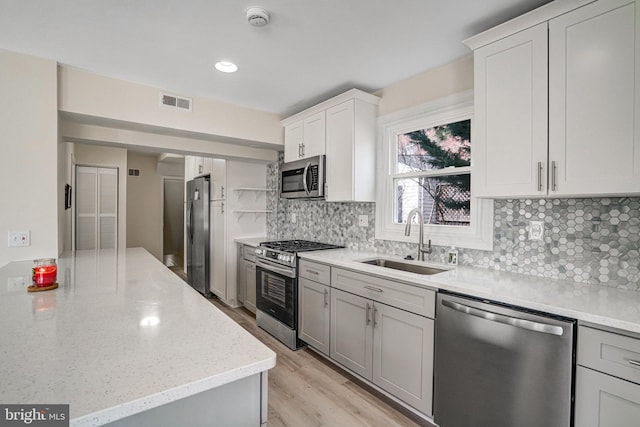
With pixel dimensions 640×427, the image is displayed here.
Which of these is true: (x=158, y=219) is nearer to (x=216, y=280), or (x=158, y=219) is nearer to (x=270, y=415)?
(x=216, y=280)

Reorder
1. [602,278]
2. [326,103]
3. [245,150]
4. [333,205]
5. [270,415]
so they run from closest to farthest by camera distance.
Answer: [602,278], [270,415], [326,103], [333,205], [245,150]

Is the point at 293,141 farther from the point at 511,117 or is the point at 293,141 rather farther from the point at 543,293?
the point at 543,293

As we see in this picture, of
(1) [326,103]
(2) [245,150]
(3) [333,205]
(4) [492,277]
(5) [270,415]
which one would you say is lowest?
(5) [270,415]

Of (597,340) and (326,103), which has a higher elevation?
(326,103)

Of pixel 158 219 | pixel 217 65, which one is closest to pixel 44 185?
pixel 217 65

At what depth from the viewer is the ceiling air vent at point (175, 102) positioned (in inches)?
111

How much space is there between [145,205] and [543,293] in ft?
22.3

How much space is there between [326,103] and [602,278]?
2.41 m

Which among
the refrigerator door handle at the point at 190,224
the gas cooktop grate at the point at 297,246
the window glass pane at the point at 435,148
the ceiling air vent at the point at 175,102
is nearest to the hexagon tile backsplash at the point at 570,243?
the window glass pane at the point at 435,148

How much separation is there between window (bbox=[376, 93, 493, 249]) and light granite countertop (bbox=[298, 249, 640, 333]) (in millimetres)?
328

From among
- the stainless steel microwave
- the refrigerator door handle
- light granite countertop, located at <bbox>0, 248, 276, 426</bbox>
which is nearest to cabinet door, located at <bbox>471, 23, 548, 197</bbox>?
the stainless steel microwave

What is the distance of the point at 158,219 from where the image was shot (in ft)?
21.2

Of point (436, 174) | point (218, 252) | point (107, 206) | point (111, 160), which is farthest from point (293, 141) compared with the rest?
point (107, 206)

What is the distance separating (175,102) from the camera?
2.87 metres
